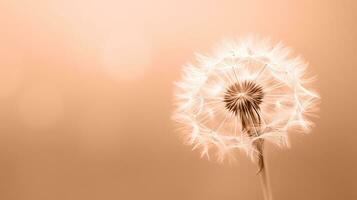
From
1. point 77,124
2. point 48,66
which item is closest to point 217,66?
point 77,124

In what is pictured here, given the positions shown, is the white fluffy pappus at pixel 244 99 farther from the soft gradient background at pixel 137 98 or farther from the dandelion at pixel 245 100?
the soft gradient background at pixel 137 98

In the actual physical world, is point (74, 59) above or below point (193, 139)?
above

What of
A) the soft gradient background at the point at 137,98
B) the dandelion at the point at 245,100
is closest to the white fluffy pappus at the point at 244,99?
the dandelion at the point at 245,100

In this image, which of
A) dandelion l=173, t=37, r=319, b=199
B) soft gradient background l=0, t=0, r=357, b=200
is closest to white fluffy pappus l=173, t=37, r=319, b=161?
dandelion l=173, t=37, r=319, b=199

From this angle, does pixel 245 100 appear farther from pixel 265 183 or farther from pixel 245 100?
pixel 265 183

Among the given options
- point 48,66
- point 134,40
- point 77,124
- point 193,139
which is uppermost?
point 134,40

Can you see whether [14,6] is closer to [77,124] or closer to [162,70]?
[77,124]

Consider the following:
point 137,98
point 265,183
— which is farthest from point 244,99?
point 137,98
